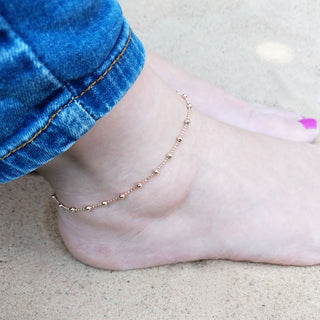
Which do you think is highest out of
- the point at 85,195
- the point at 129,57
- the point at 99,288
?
the point at 129,57

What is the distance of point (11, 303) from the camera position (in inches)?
33.7

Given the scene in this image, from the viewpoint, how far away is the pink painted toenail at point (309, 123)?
3.67 feet

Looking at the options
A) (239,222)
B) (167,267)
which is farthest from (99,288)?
(239,222)

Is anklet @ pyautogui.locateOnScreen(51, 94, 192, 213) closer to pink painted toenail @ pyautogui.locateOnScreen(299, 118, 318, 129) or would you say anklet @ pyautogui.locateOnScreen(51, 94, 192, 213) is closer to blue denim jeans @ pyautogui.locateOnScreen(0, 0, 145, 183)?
blue denim jeans @ pyautogui.locateOnScreen(0, 0, 145, 183)

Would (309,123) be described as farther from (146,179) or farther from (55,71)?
(55,71)

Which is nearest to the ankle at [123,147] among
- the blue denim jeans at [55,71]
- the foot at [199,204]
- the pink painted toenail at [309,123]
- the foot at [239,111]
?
the foot at [199,204]

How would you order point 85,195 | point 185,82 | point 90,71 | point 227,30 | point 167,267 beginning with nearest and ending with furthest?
1. point 90,71
2. point 85,195
3. point 167,267
4. point 185,82
5. point 227,30

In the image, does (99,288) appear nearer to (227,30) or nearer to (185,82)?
(185,82)

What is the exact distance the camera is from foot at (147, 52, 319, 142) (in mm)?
1105

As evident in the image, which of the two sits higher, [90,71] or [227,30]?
[90,71]

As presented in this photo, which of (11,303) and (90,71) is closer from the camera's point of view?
(90,71)

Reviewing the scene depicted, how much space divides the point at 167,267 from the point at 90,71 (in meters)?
0.52

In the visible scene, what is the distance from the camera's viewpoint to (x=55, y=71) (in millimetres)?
499

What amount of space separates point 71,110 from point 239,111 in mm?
681
